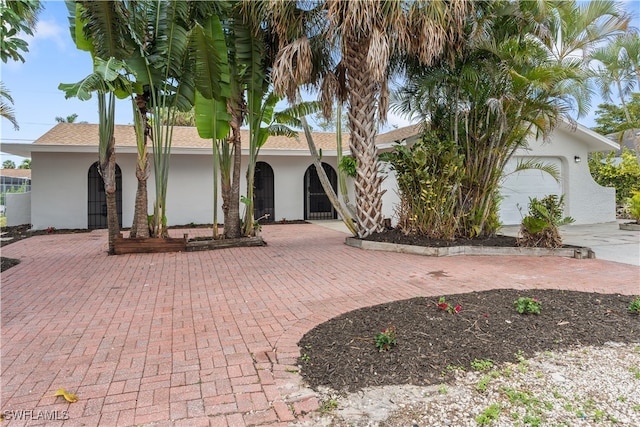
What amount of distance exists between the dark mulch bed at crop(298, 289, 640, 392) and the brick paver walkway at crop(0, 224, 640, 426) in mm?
333

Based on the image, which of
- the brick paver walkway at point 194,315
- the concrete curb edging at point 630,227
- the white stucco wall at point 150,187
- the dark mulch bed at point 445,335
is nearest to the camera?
the brick paver walkway at point 194,315

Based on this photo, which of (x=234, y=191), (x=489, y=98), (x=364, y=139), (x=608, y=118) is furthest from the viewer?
(x=608, y=118)

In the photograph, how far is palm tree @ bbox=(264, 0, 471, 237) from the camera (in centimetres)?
792

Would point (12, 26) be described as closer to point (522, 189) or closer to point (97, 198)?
point (97, 198)

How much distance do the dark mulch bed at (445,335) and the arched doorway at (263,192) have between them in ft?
42.4

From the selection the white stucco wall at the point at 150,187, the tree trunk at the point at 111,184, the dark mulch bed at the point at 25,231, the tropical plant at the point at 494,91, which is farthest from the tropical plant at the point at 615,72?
the dark mulch bed at the point at 25,231

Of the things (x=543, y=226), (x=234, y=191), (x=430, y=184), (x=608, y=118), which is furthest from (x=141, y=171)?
(x=608, y=118)

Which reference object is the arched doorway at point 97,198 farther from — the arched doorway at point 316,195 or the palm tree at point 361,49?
the palm tree at point 361,49

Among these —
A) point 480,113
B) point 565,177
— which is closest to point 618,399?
point 480,113

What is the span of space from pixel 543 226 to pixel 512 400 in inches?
272

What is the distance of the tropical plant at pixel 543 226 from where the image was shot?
28.1 ft

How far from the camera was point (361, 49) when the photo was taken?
936 cm

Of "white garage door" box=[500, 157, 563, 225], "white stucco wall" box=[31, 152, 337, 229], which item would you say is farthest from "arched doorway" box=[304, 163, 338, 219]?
"white garage door" box=[500, 157, 563, 225]

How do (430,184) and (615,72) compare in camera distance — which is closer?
(430,184)
